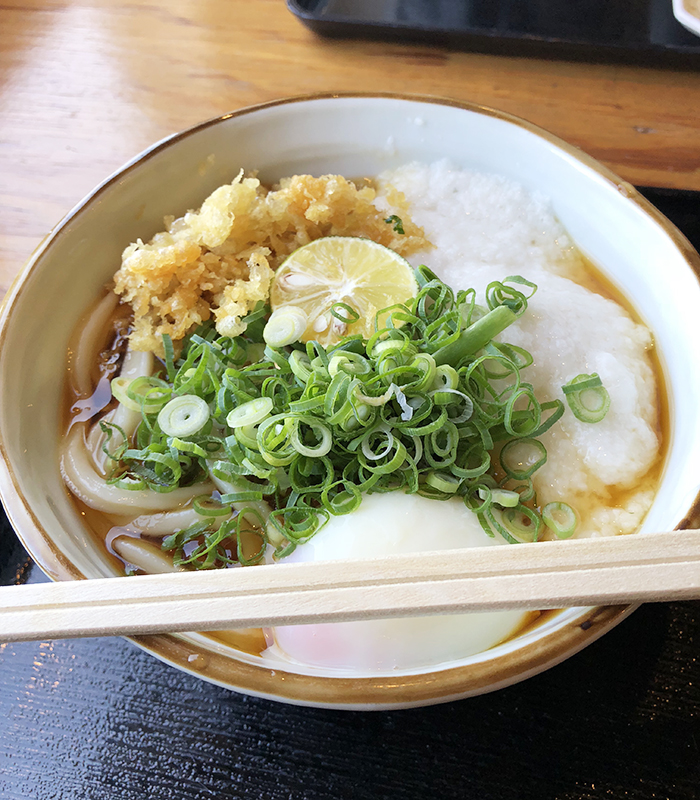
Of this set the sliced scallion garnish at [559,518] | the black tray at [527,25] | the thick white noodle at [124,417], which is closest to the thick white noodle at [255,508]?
the thick white noodle at [124,417]

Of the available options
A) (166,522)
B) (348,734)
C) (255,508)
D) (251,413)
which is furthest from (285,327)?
(348,734)

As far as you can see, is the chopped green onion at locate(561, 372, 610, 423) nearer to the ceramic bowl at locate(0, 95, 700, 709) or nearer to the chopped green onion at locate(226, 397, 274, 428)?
the ceramic bowl at locate(0, 95, 700, 709)

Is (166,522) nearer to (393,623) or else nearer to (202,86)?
(393,623)

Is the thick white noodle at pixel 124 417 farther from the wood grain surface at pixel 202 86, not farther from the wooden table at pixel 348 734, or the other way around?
the wood grain surface at pixel 202 86

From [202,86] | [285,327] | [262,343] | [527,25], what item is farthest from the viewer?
[202,86]

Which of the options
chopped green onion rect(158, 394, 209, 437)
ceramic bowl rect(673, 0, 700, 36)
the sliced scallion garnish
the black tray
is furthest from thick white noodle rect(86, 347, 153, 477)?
ceramic bowl rect(673, 0, 700, 36)

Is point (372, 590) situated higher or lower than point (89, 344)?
higher
